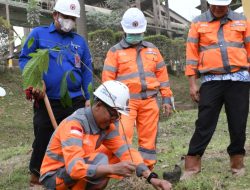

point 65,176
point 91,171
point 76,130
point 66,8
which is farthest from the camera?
point 66,8

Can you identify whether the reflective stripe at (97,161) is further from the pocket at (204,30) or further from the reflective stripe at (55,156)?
the pocket at (204,30)

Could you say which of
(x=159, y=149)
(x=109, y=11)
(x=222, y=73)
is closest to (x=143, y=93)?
(x=222, y=73)

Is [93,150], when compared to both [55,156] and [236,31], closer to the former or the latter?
[55,156]

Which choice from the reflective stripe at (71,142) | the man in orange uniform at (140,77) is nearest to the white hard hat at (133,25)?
the man in orange uniform at (140,77)

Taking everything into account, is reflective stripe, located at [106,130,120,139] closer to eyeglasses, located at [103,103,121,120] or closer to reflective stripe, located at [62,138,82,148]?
eyeglasses, located at [103,103,121,120]

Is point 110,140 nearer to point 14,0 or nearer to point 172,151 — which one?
point 172,151

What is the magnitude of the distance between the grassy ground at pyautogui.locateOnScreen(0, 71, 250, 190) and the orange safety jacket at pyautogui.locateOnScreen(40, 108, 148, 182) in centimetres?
39

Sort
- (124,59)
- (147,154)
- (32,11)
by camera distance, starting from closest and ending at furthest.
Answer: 1. (147,154)
2. (124,59)
3. (32,11)

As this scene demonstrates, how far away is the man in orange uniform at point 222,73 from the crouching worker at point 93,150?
1038 mm

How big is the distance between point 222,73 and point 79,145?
1694 millimetres

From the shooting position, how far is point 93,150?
11.5 ft

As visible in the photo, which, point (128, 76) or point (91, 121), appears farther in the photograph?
point (128, 76)

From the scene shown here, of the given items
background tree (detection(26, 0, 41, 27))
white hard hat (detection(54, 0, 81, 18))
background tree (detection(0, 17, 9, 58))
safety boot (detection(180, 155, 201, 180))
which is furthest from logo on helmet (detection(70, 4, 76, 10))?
background tree (detection(26, 0, 41, 27))

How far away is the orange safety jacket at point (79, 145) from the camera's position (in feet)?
10.3
